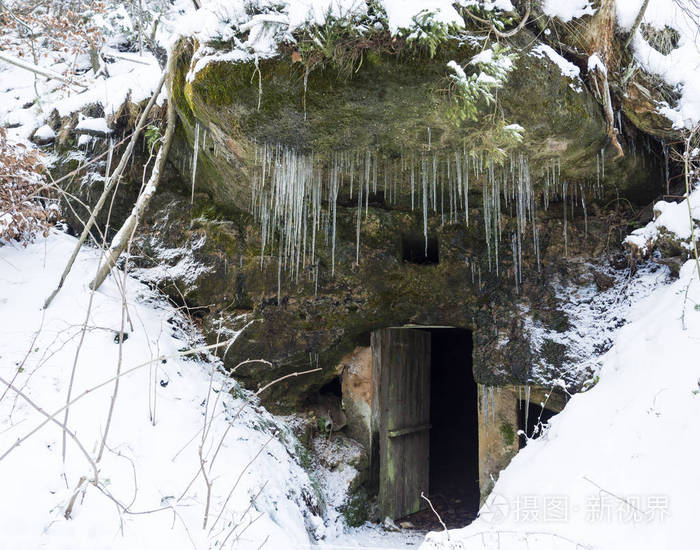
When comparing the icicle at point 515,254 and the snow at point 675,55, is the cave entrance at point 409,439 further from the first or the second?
the snow at point 675,55

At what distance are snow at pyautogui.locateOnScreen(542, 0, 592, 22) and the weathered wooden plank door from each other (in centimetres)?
409

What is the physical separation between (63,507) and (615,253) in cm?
560

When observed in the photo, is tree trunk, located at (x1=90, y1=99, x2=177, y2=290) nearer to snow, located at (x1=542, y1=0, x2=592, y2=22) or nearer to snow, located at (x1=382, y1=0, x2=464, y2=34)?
snow, located at (x1=382, y1=0, x2=464, y2=34)

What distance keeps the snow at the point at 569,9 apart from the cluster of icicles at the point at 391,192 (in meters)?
1.27

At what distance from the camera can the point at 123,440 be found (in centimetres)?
366

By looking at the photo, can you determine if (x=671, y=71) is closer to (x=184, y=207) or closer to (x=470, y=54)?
(x=470, y=54)

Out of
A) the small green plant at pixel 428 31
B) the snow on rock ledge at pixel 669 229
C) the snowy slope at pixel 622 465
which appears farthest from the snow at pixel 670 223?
the small green plant at pixel 428 31

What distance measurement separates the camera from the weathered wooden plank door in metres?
6.53

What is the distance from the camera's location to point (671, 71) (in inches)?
190

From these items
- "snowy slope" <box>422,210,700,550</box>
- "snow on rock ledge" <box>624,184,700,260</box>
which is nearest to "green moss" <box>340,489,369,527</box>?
"snowy slope" <box>422,210,700,550</box>

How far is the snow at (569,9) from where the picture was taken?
430cm

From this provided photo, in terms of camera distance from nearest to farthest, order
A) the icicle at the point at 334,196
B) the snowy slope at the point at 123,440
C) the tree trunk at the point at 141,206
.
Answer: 1. the snowy slope at the point at 123,440
2. the tree trunk at the point at 141,206
3. the icicle at the point at 334,196

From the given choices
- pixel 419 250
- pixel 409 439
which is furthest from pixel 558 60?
pixel 409 439

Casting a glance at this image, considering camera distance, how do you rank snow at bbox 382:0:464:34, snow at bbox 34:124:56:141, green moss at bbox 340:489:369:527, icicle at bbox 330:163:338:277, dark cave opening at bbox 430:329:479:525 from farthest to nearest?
1. dark cave opening at bbox 430:329:479:525
2. snow at bbox 34:124:56:141
3. green moss at bbox 340:489:369:527
4. icicle at bbox 330:163:338:277
5. snow at bbox 382:0:464:34
